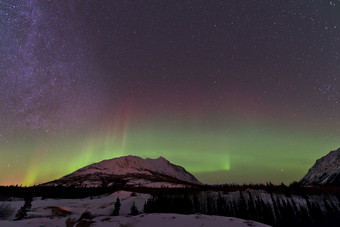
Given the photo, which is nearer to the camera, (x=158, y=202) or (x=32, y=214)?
(x=32, y=214)

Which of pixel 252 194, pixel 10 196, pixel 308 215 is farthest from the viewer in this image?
pixel 10 196

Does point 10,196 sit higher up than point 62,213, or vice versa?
point 10,196

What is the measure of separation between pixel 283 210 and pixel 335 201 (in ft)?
30.5

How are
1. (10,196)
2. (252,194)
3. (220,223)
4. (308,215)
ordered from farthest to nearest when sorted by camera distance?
(10,196), (252,194), (308,215), (220,223)

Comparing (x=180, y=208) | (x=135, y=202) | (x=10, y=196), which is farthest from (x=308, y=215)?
(x=10, y=196)

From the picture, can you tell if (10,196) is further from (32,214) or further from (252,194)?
Result: (252,194)

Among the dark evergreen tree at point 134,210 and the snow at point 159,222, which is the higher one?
the dark evergreen tree at point 134,210

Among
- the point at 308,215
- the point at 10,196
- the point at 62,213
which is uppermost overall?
the point at 10,196

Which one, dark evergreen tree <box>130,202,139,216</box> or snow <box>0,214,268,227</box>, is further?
dark evergreen tree <box>130,202,139,216</box>

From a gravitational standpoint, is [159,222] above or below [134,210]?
below

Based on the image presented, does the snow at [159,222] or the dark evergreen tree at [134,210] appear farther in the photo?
the dark evergreen tree at [134,210]

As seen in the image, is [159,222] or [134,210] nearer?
[159,222]

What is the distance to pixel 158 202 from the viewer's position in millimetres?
36125

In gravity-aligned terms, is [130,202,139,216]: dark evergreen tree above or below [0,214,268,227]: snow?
above
